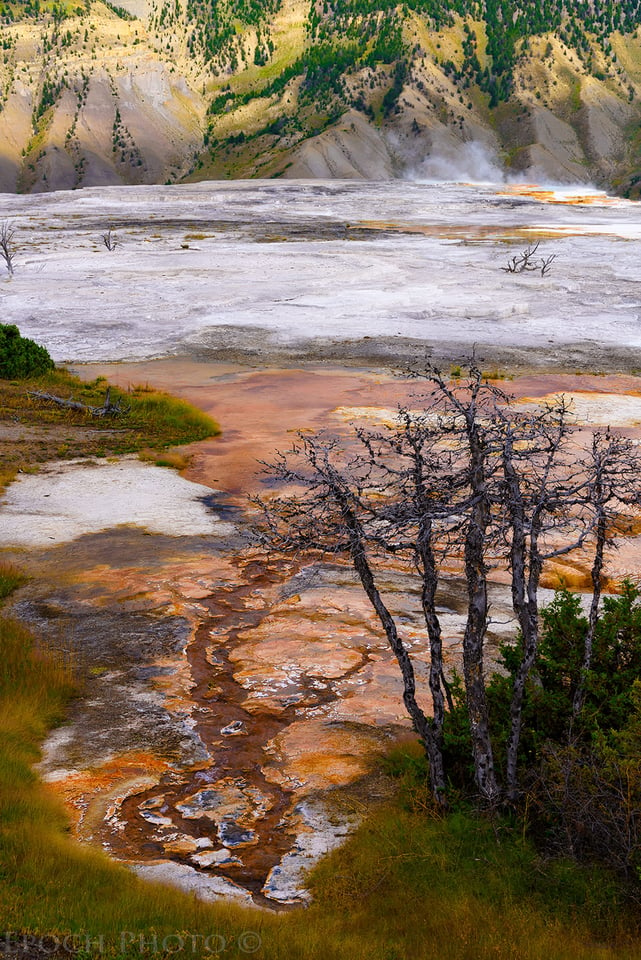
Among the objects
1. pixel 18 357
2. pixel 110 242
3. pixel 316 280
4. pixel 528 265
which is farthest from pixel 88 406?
pixel 110 242

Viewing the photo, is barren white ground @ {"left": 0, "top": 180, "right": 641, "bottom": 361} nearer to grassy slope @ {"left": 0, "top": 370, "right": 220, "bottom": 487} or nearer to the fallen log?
grassy slope @ {"left": 0, "top": 370, "right": 220, "bottom": 487}

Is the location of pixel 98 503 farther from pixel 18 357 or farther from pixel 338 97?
pixel 338 97

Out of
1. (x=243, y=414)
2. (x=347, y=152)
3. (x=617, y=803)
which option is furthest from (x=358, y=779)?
(x=347, y=152)

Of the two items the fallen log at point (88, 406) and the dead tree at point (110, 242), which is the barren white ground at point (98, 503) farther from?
the dead tree at point (110, 242)

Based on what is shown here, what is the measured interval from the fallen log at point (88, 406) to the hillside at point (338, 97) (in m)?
109

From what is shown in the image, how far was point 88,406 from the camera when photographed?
23.1 meters

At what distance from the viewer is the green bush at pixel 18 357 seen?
1048 inches

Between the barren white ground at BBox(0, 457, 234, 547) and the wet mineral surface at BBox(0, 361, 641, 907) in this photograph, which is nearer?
the wet mineral surface at BBox(0, 361, 641, 907)

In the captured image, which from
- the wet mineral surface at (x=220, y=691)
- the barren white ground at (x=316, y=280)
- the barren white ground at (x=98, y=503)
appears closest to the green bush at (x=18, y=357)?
the barren white ground at (x=316, y=280)

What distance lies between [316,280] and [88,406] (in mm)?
23372

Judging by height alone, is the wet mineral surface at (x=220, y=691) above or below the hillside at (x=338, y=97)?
below

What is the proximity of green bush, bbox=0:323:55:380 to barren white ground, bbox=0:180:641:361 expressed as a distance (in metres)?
3.39

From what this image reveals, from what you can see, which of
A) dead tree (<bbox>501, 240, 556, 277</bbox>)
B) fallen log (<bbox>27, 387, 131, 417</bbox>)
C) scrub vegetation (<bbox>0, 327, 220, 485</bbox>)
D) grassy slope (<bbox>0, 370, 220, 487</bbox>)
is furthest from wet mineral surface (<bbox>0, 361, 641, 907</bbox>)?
dead tree (<bbox>501, 240, 556, 277</bbox>)

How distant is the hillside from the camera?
135750mm
